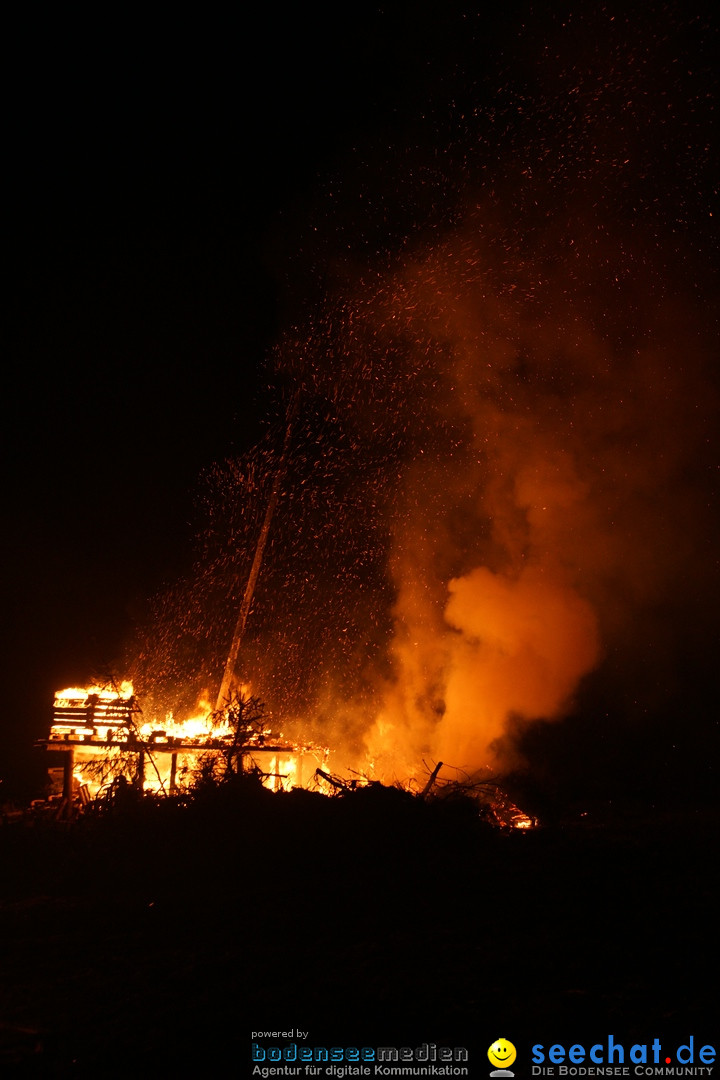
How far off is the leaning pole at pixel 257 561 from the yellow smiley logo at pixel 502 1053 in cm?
1721

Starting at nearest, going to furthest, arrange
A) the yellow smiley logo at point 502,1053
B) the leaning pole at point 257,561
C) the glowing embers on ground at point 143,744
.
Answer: the yellow smiley logo at point 502,1053 → the glowing embers on ground at point 143,744 → the leaning pole at point 257,561

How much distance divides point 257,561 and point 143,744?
27.2ft

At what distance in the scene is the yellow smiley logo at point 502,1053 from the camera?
4582mm

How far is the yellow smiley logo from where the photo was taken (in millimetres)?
4582

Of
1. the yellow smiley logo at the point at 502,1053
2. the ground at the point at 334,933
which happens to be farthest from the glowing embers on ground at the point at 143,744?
the yellow smiley logo at the point at 502,1053

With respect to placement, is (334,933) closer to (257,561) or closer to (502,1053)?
(502,1053)

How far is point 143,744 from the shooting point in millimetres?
15477

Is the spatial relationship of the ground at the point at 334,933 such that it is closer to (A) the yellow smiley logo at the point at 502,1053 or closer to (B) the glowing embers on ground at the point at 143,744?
(A) the yellow smiley logo at the point at 502,1053

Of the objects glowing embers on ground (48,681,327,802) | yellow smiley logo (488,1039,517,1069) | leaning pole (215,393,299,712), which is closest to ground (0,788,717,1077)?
yellow smiley logo (488,1039,517,1069)

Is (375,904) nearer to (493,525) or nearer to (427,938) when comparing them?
(427,938)

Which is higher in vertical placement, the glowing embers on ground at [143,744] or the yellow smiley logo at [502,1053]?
the glowing embers on ground at [143,744]

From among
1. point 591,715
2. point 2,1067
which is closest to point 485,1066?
point 2,1067

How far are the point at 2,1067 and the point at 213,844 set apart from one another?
550 centimetres

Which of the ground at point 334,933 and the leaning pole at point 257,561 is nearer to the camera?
the ground at point 334,933
